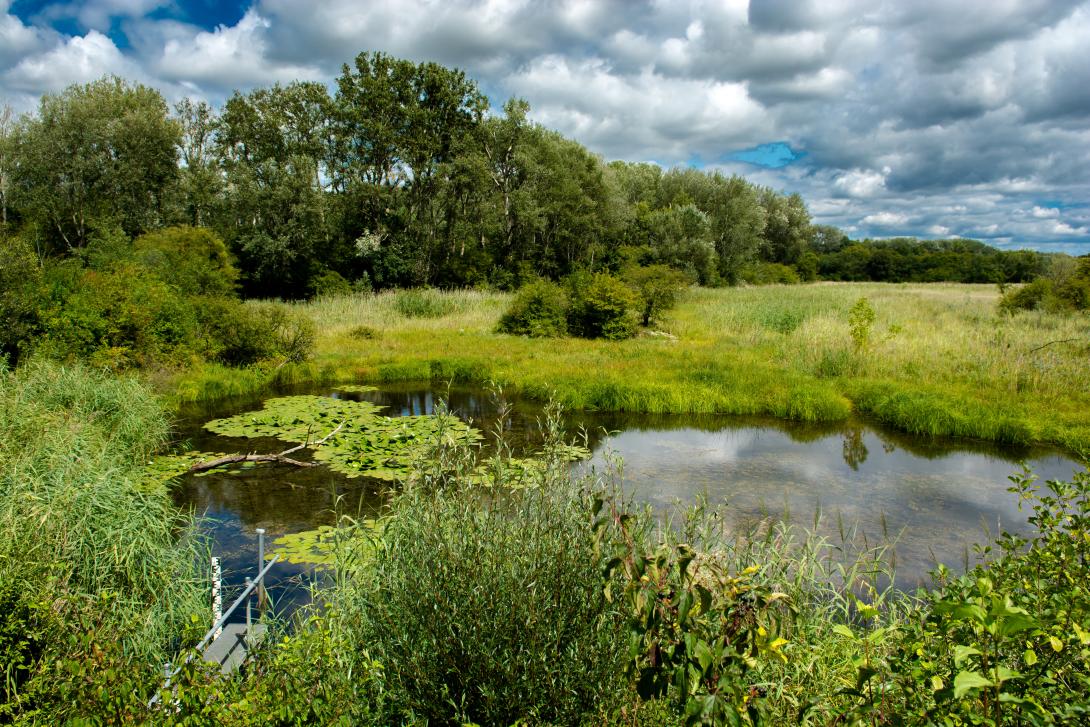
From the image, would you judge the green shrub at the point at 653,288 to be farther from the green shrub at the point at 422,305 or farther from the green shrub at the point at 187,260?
the green shrub at the point at 187,260

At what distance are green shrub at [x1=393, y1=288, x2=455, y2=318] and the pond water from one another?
11.9 m

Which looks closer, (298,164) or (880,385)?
(880,385)

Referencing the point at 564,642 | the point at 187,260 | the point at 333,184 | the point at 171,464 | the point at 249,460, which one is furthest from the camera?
the point at 333,184

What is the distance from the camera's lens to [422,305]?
24375 mm

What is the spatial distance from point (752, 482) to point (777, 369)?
23.0 ft

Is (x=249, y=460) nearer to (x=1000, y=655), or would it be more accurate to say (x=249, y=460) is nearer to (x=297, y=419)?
(x=297, y=419)

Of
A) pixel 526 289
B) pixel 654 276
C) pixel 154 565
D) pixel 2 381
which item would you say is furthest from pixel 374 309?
pixel 154 565

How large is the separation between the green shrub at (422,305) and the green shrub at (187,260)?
6321 mm

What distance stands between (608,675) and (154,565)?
3.81 m

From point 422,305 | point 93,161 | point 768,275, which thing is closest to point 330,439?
point 422,305

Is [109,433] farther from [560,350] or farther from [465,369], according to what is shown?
[560,350]

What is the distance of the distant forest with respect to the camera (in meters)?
28.6

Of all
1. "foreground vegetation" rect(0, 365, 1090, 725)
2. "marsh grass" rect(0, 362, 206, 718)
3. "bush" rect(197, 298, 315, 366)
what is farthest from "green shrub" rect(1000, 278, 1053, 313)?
"marsh grass" rect(0, 362, 206, 718)

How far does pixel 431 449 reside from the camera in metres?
3.45
